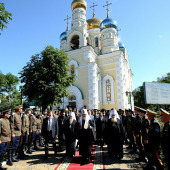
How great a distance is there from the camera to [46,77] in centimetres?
1245

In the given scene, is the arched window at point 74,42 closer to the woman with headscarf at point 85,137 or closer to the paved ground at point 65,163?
the woman with headscarf at point 85,137

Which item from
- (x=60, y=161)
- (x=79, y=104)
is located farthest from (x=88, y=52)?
(x=60, y=161)

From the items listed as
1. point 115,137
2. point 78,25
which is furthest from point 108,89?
point 115,137

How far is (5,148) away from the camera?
4.60 metres

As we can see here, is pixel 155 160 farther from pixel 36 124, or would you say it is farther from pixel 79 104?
pixel 79 104

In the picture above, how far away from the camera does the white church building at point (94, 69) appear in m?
20.3

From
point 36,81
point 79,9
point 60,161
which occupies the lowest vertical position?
point 60,161

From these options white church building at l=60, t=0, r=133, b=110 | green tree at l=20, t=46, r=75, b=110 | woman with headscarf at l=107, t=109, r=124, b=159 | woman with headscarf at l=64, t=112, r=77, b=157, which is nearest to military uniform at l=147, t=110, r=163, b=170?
woman with headscarf at l=107, t=109, r=124, b=159

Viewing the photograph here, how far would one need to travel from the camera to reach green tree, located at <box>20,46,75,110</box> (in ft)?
40.2

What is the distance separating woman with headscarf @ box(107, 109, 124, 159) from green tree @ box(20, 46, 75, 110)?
300 inches

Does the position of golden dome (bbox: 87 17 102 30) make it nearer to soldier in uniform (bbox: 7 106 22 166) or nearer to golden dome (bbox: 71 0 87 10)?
golden dome (bbox: 71 0 87 10)

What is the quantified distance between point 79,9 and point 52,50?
16355 millimetres

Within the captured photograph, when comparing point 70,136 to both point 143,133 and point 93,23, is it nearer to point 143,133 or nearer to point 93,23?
point 143,133

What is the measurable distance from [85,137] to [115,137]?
4.06ft
